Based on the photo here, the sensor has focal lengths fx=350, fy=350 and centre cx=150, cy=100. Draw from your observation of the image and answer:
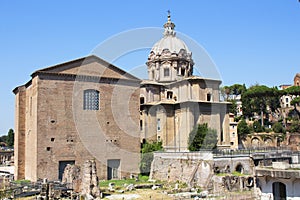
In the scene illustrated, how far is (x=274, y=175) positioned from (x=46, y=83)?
845 inches

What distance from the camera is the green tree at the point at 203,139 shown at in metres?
33.1

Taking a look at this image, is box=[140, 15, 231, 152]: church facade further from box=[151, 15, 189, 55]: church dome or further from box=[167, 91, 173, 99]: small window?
box=[151, 15, 189, 55]: church dome

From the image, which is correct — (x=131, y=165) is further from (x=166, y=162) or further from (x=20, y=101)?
(x=20, y=101)

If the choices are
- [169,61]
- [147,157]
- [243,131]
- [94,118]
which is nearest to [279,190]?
[147,157]

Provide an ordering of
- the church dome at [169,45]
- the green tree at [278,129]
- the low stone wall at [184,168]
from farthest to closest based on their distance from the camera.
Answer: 1. the green tree at [278,129]
2. the church dome at [169,45]
3. the low stone wall at [184,168]

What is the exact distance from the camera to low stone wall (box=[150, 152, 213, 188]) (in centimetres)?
2505

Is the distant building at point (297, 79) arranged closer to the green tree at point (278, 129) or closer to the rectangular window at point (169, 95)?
the green tree at point (278, 129)

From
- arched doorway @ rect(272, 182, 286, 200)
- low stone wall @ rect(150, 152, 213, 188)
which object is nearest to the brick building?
low stone wall @ rect(150, 152, 213, 188)

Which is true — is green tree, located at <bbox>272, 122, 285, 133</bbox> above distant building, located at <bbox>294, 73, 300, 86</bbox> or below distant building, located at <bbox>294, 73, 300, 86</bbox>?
below

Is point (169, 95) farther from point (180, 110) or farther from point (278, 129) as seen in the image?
point (278, 129)

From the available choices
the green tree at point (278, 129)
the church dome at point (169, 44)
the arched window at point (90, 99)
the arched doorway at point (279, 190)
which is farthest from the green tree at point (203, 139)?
the arched doorway at point (279, 190)

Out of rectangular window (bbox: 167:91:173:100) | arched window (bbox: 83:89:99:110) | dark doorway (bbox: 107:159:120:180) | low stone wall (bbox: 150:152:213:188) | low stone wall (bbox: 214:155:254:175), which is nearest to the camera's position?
low stone wall (bbox: 150:152:213:188)

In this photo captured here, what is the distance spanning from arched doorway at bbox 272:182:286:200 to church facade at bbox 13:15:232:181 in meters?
18.8

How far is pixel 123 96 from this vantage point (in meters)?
32.9
